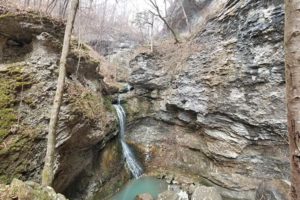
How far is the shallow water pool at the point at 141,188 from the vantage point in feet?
24.5

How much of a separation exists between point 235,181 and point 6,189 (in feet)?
23.2

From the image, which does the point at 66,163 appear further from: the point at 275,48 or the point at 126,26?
the point at 126,26

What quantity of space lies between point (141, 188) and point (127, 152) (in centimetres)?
200

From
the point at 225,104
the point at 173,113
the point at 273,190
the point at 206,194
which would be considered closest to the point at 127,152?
the point at 173,113

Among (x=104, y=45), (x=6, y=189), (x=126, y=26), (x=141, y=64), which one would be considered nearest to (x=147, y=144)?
(x=141, y=64)

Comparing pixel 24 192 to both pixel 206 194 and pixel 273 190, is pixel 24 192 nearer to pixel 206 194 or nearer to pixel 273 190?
pixel 206 194

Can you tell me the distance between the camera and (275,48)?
20.9ft

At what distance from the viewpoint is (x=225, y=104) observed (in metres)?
7.68

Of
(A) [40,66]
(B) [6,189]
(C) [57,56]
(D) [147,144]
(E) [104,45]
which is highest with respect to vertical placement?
(E) [104,45]

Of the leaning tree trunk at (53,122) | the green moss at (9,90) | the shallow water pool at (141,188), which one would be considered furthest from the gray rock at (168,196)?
the green moss at (9,90)

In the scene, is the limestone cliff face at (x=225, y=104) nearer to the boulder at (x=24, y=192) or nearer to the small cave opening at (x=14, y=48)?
the small cave opening at (x=14, y=48)

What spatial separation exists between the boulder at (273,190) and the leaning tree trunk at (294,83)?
596 cm

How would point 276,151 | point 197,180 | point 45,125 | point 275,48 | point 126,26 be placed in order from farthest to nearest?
point 126,26 → point 197,180 → point 276,151 → point 275,48 → point 45,125

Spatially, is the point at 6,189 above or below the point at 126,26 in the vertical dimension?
below
